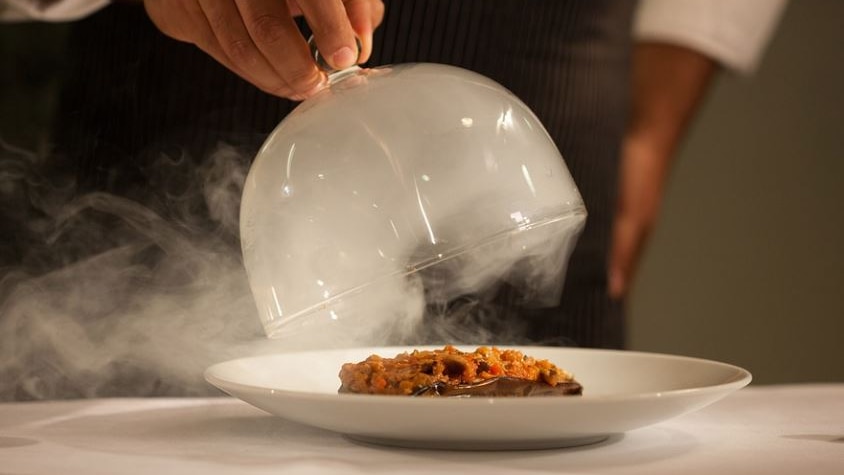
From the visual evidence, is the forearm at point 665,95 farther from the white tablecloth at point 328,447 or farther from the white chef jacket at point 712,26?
the white tablecloth at point 328,447

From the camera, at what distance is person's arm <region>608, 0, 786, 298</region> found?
2025 millimetres

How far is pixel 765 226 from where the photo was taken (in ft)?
10.3

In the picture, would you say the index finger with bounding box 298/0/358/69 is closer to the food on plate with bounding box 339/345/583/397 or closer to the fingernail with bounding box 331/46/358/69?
the fingernail with bounding box 331/46/358/69

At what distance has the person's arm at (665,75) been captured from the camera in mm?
2025

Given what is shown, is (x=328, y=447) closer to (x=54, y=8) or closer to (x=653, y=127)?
(x=54, y=8)

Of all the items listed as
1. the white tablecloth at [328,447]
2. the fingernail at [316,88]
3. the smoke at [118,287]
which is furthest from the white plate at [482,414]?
the smoke at [118,287]

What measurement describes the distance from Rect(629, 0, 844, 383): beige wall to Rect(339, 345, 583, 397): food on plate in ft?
7.93

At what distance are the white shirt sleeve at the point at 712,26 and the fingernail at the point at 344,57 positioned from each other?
4.01 feet

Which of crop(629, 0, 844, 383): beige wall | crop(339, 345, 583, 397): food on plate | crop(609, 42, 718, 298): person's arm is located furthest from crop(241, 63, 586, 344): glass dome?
crop(629, 0, 844, 383): beige wall

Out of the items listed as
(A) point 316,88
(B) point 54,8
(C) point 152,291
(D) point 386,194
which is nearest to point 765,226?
(C) point 152,291

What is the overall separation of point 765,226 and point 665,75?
1.23 metres

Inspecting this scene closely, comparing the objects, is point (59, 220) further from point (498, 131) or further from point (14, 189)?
point (498, 131)

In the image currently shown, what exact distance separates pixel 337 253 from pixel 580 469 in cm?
24

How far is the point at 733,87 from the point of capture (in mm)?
3117
